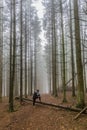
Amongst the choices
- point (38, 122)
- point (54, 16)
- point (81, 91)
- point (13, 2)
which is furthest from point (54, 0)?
point (38, 122)

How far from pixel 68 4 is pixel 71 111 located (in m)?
12.4

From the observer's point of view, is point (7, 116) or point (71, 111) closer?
point (71, 111)

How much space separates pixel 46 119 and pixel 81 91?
2673 mm

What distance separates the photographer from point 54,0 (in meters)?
20.3

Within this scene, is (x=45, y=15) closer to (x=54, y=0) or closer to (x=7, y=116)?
(x=54, y=0)

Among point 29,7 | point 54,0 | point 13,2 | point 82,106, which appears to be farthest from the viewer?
point 29,7

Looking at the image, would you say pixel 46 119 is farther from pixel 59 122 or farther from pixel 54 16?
pixel 54 16

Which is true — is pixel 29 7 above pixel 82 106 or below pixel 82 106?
above

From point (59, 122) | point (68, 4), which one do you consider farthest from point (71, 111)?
Answer: point (68, 4)

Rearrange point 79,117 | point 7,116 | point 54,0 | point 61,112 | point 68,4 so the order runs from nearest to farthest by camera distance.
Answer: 1. point 79,117
2. point 61,112
3. point 7,116
4. point 68,4
5. point 54,0

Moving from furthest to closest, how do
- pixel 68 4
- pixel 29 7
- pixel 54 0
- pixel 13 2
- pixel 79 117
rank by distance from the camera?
pixel 29 7, pixel 54 0, pixel 68 4, pixel 13 2, pixel 79 117

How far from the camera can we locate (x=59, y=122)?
9.64 metres

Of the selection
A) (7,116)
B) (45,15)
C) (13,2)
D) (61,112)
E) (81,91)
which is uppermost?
(45,15)

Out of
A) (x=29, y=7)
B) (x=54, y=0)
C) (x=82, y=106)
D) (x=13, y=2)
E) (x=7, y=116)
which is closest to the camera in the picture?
(x=82, y=106)
